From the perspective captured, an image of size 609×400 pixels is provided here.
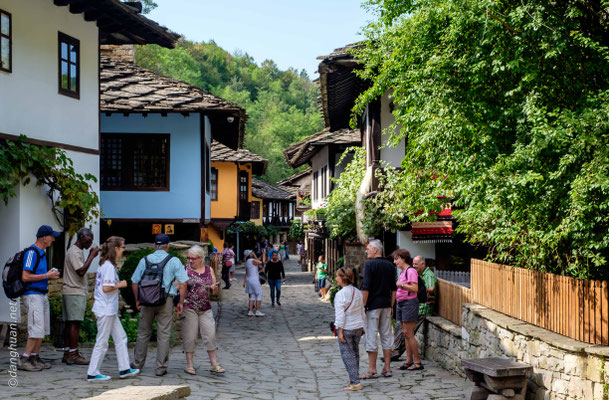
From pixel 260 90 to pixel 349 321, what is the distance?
108 metres

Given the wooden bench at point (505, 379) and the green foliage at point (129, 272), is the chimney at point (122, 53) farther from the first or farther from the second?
the wooden bench at point (505, 379)

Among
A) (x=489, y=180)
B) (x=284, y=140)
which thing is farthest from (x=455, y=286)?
(x=284, y=140)

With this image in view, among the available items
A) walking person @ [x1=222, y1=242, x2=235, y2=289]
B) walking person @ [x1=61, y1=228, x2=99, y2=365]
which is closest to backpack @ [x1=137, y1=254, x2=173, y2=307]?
walking person @ [x1=61, y1=228, x2=99, y2=365]

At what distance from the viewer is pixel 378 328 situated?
10000 millimetres

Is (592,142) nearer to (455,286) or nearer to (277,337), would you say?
(455,286)

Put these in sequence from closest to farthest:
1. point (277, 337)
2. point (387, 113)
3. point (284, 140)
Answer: point (277, 337) → point (387, 113) → point (284, 140)

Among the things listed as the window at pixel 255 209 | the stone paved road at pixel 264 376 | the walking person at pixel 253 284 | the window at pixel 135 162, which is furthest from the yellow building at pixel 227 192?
the window at pixel 255 209

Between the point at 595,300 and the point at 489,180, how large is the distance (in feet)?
5.70

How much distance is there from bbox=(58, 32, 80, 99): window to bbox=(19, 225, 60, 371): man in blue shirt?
15.8ft

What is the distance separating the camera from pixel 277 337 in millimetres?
15328

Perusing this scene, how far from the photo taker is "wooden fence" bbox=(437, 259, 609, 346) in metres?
6.64

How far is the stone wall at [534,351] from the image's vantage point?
642 cm

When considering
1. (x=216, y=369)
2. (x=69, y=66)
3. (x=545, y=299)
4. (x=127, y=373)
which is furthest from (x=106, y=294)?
(x=69, y=66)

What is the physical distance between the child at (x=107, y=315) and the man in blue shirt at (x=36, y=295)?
2.12 feet
